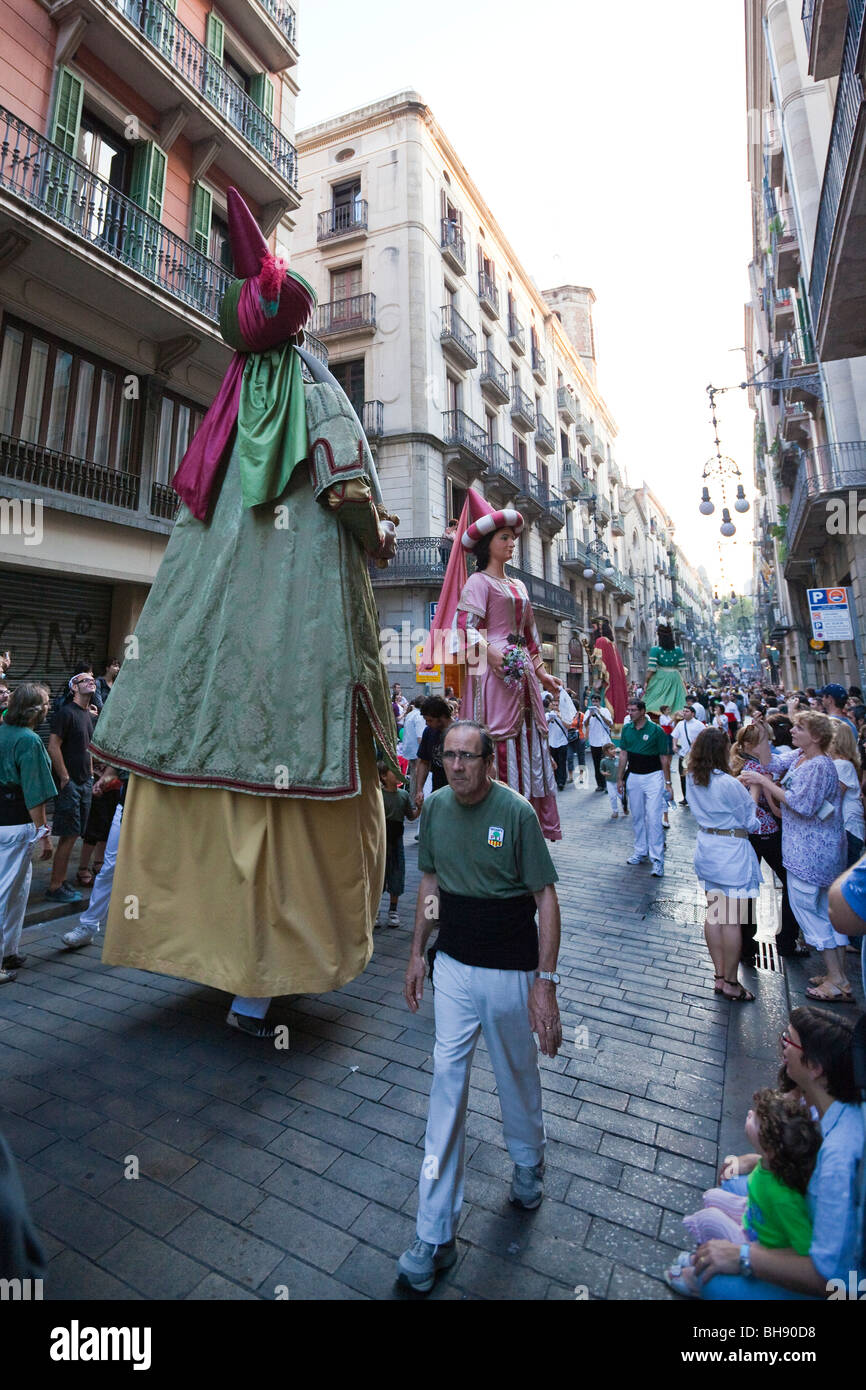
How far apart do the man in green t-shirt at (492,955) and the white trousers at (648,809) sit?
5216mm

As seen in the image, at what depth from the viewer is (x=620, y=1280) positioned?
1.99 metres

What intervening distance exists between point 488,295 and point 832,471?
15.4 m

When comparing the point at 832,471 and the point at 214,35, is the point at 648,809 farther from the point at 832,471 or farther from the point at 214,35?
the point at 214,35

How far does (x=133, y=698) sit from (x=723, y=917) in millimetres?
3831

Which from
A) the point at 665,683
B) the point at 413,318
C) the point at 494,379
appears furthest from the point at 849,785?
the point at 494,379

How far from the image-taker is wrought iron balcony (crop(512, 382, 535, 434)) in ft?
89.2

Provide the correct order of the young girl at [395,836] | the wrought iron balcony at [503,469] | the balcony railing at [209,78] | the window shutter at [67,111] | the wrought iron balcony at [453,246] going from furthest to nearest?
the wrought iron balcony at [503,469] < the wrought iron balcony at [453,246] < the balcony railing at [209,78] < the window shutter at [67,111] < the young girl at [395,836]

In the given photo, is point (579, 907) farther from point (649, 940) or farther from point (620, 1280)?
point (620, 1280)

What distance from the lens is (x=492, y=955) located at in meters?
2.28

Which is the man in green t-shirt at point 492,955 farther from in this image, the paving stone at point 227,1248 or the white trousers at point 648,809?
the white trousers at point 648,809

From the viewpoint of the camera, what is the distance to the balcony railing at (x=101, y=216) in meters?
9.16

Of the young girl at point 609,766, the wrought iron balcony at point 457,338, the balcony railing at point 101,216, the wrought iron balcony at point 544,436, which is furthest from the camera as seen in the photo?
the wrought iron balcony at point 544,436

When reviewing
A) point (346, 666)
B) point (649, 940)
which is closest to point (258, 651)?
point (346, 666)

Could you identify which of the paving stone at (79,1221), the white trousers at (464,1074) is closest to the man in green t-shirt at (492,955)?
the white trousers at (464,1074)
